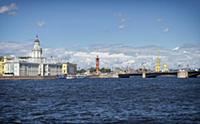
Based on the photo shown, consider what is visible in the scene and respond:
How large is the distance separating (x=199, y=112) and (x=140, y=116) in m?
4.82

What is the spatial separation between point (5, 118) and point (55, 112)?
4.33 metres

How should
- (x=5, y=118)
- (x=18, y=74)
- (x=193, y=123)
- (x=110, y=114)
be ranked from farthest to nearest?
(x=18, y=74) → (x=110, y=114) → (x=5, y=118) → (x=193, y=123)

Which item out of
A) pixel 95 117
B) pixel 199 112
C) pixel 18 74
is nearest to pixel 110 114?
pixel 95 117

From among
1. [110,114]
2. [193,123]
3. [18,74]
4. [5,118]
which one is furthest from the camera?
[18,74]

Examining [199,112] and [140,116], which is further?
[199,112]

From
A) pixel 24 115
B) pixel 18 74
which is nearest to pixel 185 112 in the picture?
pixel 24 115

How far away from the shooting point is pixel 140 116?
90.4 feet

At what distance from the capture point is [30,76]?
19550 cm

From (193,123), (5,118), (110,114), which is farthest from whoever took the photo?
(110,114)

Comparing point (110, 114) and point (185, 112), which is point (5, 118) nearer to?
point (110, 114)

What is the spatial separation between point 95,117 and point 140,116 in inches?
117

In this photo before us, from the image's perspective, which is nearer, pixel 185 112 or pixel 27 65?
pixel 185 112

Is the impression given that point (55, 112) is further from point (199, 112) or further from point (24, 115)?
point (199, 112)

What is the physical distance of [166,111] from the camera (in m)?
30.4
